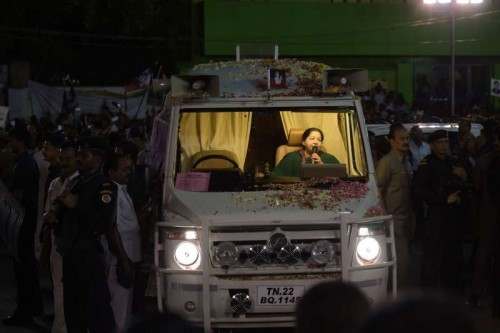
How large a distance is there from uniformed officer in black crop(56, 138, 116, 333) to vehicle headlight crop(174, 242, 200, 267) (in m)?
0.59

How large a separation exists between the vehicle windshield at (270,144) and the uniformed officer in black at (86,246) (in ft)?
4.03

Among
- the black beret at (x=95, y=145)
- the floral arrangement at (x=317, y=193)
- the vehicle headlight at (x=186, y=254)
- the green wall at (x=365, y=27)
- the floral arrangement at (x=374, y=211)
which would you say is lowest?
the vehicle headlight at (x=186, y=254)

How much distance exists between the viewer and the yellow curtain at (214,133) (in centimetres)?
916

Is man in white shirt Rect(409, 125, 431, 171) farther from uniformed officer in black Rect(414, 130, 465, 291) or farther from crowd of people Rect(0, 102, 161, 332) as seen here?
crowd of people Rect(0, 102, 161, 332)

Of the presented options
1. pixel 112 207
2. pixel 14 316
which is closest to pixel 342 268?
pixel 112 207

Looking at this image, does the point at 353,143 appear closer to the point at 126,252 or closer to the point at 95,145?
the point at 126,252

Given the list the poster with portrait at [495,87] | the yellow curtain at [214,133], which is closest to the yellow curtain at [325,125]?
the yellow curtain at [214,133]

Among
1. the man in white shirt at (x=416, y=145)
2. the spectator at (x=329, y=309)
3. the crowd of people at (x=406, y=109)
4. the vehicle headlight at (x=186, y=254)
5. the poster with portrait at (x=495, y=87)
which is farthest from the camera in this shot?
the poster with portrait at (x=495, y=87)

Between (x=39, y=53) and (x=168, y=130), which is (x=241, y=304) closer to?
(x=168, y=130)

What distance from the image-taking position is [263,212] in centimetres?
800

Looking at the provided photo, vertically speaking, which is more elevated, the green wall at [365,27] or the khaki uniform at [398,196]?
the green wall at [365,27]

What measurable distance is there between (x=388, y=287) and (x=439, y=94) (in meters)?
27.3

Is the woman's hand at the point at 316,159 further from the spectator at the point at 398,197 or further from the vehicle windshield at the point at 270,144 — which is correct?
the spectator at the point at 398,197

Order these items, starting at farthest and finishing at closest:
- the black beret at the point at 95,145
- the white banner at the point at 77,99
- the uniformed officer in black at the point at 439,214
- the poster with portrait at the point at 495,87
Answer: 1. the white banner at the point at 77,99
2. the poster with portrait at the point at 495,87
3. the uniformed officer in black at the point at 439,214
4. the black beret at the point at 95,145
